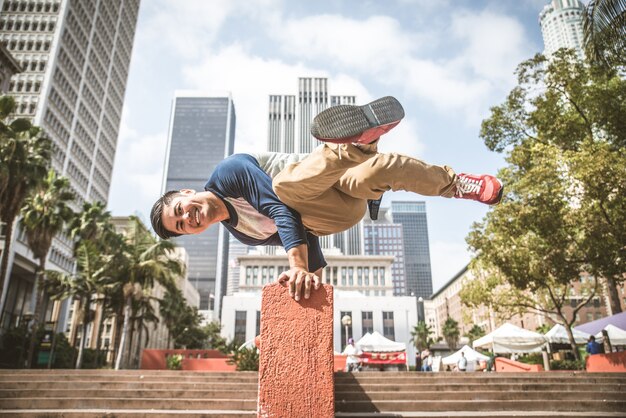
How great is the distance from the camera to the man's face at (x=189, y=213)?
3.41 meters

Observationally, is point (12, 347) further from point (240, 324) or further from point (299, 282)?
point (240, 324)

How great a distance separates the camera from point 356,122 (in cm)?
262

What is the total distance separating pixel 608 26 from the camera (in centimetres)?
1147

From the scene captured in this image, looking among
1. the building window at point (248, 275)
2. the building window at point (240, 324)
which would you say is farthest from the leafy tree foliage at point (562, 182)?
the building window at point (248, 275)

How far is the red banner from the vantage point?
27891 mm

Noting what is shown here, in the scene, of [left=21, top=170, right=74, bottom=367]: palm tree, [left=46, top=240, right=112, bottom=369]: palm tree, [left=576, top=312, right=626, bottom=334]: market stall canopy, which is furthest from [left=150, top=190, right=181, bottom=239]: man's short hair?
[left=576, top=312, right=626, bottom=334]: market stall canopy

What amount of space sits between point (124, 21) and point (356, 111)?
90925mm

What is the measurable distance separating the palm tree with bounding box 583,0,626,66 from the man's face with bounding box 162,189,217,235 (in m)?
12.7

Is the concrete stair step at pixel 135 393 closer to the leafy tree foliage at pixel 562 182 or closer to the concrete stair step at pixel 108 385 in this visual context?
the concrete stair step at pixel 108 385

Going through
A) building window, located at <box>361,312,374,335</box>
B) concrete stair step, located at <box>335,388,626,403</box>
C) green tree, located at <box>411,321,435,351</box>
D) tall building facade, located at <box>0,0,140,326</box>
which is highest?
tall building facade, located at <box>0,0,140,326</box>

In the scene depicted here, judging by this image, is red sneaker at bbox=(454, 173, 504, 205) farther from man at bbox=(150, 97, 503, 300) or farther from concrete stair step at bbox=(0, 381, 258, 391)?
concrete stair step at bbox=(0, 381, 258, 391)

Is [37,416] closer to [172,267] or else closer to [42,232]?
[172,267]

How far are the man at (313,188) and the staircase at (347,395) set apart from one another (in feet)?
11.9

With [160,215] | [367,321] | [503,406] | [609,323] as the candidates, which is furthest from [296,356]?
[367,321]
